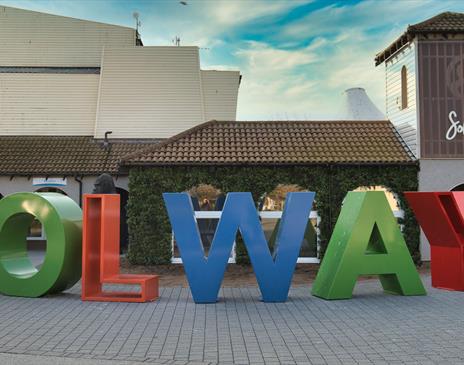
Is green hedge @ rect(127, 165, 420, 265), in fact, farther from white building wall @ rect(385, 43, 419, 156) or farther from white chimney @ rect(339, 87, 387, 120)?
white chimney @ rect(339, 87, 387, 120)

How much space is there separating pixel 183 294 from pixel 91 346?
455 cm

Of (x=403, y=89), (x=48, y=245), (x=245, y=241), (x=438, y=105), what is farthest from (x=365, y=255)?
(x=403, y=89)

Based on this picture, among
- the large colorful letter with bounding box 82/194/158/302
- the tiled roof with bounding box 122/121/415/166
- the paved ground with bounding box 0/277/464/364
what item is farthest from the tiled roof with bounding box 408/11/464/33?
the large colorful letter with bounding box 82/194/158/302

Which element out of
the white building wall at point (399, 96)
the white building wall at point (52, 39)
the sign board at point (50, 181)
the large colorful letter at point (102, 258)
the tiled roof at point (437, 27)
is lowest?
the large colorful letter at point (102, 258)

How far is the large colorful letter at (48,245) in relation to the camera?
1055 cm

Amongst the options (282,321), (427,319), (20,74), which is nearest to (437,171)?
(427,319)

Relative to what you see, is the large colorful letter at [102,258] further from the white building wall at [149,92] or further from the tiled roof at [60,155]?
the white building wall at [149,92]

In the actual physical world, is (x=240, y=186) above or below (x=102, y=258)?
above

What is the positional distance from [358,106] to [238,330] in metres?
27.1

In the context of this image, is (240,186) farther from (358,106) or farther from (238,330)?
(358,106)

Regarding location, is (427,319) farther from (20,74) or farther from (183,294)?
(20,74)

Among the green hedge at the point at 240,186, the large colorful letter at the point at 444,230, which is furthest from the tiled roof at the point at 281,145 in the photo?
the large colorful letter at the point at 444,230

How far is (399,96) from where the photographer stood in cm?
1841

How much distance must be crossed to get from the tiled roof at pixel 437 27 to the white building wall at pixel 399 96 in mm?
328
